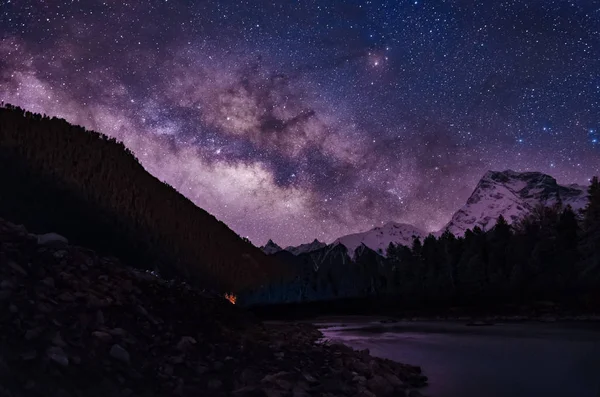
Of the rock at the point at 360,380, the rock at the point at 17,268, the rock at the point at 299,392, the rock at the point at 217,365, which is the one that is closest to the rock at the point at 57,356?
the rock at the point at 17,268

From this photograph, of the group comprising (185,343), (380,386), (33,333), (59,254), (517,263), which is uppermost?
(517,263)

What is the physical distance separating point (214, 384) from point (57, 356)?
135 inches

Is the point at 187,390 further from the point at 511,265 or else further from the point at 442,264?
the point at 442,264

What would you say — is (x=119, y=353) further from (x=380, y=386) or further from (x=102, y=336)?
(x=380, y=386)

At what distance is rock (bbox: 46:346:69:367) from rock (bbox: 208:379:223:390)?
3142 millimetres

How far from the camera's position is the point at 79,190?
8731 centimetres

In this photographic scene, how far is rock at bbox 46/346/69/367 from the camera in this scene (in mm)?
7813

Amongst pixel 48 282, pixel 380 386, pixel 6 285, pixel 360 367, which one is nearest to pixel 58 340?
pixel 6 285

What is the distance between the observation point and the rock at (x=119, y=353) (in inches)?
356

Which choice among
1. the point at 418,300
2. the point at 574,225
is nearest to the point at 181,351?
the point at 574,225

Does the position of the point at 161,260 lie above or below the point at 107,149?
below

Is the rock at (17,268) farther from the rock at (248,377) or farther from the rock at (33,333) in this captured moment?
the rock at (248,377)

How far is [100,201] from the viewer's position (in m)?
93.3

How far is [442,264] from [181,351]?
114 meters
